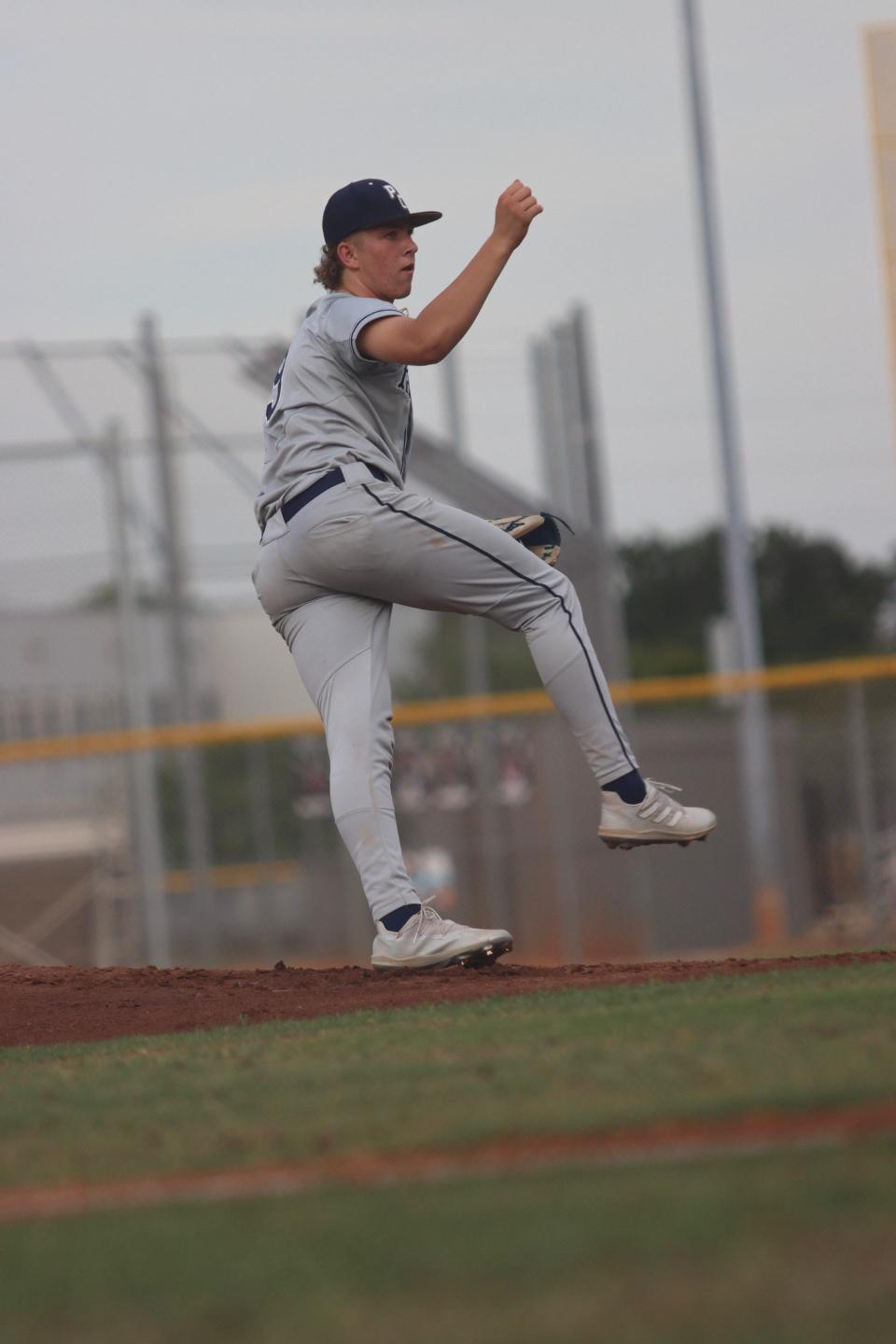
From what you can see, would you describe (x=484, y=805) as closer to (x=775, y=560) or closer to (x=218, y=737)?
(x=218, y=737)

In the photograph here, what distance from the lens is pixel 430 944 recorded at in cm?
471

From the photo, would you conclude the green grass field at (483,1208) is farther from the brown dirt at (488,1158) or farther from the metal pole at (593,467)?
the metal pole at (593,467)

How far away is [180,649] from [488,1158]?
12273mm

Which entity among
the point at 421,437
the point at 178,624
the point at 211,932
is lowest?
the point at 211,932

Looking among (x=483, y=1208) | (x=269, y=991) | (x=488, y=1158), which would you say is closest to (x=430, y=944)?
(x=269, y=991)

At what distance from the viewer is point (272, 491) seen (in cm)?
495

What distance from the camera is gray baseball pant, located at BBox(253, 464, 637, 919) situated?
15.6 ft

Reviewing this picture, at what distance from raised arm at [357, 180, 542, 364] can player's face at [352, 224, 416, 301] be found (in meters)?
0.32

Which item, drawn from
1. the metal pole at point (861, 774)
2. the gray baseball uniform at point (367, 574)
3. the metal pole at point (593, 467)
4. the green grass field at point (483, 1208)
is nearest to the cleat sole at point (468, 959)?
the gray baseball uniform at point (367, 574)

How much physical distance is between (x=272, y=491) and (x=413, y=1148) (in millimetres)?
2675

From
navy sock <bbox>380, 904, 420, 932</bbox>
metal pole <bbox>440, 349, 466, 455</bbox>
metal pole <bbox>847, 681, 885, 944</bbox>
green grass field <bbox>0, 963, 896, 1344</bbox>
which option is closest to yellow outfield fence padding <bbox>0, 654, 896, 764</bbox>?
metal pole <bbox>847, 681, 885, 944</bbox>

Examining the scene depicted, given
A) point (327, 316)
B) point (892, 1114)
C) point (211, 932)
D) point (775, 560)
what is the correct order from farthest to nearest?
1. point (775, 560)
2. point (211, 932)
3. point (327, 316)
4. point (892, 1114)

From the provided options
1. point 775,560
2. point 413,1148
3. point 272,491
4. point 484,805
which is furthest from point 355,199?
point 775,560

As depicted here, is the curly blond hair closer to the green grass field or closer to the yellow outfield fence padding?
the green grass field
